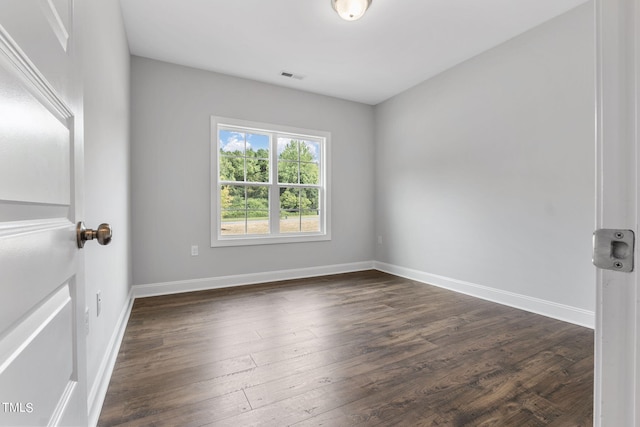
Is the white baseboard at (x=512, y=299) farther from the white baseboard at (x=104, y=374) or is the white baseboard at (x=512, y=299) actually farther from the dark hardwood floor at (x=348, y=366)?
the white baseboard at (x=104, y=374)

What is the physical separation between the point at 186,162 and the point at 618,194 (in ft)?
12.4

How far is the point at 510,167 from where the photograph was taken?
3.03m

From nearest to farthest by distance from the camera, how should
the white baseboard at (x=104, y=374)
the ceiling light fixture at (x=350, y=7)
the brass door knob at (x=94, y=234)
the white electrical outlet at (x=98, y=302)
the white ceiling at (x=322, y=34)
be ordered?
the brass door knob at (x=94, y=234), the white baseboard at (x=104, y=374), the white electrical outlet at (x=98, y=302), the ceiling light fixture at (x=350, y=7), the white ceiling at (x=322, y=34)

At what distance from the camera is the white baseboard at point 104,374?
1.36 metres

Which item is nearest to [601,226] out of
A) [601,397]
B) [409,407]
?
[601,397]

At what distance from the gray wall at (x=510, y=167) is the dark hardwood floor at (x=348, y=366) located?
584 mm

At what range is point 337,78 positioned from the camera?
12.8ft

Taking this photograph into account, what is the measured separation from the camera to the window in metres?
3.84

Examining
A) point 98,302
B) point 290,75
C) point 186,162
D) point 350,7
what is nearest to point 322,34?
point 350,7

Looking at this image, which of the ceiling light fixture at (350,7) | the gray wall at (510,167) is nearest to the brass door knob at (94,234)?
the ceiling light fixture at (350,7)

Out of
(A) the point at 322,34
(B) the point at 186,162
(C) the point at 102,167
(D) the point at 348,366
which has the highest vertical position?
(A) the point at 322,34

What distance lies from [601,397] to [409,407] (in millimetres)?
1289

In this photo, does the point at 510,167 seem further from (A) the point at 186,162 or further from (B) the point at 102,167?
(A) the point at 186,162

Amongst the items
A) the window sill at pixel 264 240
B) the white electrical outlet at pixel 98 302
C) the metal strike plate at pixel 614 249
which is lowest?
the white electrical outlet at pixel 98 302
